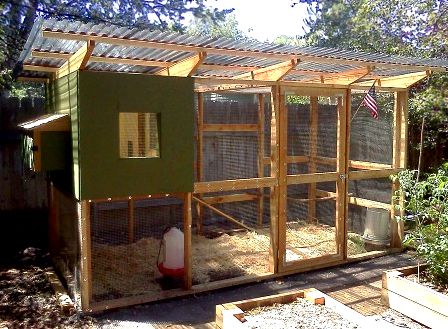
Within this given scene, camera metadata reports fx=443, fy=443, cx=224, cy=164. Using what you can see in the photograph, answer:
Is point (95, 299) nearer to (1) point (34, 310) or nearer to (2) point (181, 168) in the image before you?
(1) point (34, 310)

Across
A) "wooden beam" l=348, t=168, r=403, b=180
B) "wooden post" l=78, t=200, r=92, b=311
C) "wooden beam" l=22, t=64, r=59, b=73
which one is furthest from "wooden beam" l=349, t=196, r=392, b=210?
"wooden beam" l=22, t=64, r=59, b=73

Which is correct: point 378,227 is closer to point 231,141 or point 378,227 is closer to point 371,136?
point 371,136

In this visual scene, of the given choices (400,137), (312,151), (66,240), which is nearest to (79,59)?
(66,240)

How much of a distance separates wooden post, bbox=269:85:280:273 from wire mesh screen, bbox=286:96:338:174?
1.68 metres

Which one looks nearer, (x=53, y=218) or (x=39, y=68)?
(x=39, y=68)

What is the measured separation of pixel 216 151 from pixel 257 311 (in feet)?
12.3

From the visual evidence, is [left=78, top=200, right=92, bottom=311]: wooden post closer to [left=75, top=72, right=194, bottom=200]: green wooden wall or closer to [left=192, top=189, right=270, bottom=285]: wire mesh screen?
[left=75, top=72, right=194, bottom=200]: green wooden wall

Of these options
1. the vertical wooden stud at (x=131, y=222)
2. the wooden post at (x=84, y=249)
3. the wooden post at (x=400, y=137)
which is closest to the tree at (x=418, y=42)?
the wooden post at (x=400, y=137)

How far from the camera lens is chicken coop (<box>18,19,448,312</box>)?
13.9 ft

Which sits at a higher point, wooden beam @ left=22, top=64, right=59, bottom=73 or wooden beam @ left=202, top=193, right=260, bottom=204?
wooden beam @ left=22, top=64, right=59, bottom=73

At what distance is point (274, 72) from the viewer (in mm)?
5160

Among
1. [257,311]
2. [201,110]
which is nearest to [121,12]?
[201,110]

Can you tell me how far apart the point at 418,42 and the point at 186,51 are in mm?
5354

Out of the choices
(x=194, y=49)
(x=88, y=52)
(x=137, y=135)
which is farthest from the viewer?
(x=137, y=135)
